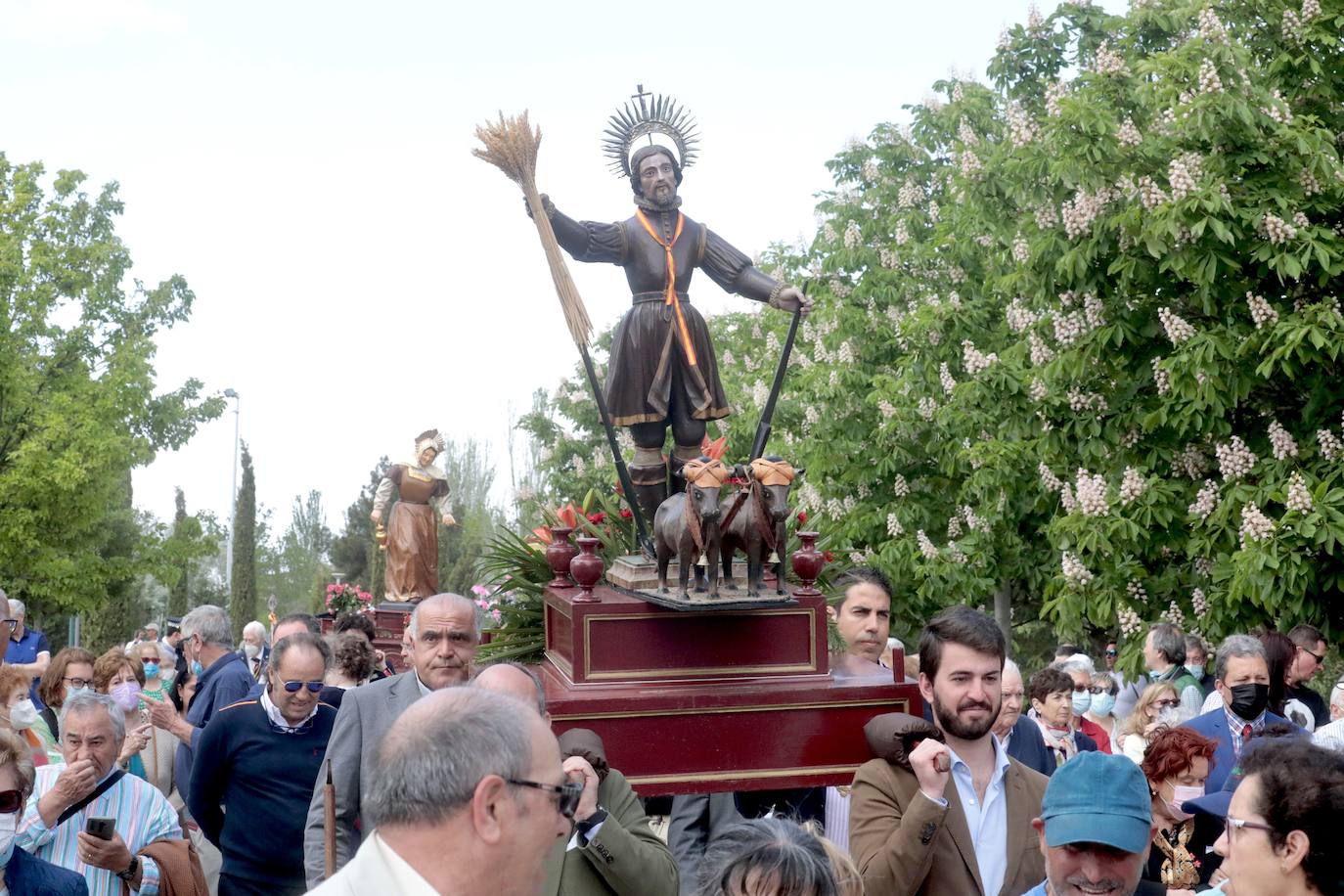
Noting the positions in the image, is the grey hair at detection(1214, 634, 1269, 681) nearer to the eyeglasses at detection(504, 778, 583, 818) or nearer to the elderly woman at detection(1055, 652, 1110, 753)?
the elderly woman at detection(1055, 652, 1110, 753)

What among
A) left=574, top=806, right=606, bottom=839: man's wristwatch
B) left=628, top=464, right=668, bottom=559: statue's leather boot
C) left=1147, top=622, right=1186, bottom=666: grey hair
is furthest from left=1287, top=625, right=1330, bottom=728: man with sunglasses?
left=574, top=806, right=606, bottom=839: man's wristwatch

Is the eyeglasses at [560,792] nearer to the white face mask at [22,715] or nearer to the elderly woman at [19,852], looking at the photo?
the elderly woman at [19,852]

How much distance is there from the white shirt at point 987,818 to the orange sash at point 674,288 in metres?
3.01

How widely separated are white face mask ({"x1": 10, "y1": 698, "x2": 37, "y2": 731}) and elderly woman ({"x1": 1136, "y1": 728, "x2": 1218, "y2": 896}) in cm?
553

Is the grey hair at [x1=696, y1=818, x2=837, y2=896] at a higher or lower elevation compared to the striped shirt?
higher

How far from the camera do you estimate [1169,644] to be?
9.87 m

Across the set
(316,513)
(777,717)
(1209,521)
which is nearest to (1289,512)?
(1209,521)

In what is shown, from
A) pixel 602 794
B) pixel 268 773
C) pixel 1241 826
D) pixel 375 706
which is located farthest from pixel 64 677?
pixel 1241 826

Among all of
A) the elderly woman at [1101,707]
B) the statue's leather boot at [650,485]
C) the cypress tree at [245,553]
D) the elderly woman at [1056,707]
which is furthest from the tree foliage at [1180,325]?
the cypress tree at [245,553]

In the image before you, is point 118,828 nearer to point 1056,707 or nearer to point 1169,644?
point 1056,707

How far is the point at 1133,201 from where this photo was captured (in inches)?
492

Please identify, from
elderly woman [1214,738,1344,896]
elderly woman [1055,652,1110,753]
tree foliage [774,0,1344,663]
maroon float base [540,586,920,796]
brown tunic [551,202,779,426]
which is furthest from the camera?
tree foliage [774,0,1344,663]

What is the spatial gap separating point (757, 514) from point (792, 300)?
1.54 m

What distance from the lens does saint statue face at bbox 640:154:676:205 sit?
23.1 ft
